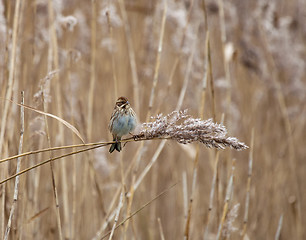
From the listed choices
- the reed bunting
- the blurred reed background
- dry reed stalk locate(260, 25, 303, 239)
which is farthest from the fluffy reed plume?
dry reed stalk locate(260, 25, 303, 239)

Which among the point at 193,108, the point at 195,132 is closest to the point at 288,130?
the point at 193,108

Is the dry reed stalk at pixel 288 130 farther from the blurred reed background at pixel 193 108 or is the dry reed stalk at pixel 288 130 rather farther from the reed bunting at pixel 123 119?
the reed bunting at pixel 123 119

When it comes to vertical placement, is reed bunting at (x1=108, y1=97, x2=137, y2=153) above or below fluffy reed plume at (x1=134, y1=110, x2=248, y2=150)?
above

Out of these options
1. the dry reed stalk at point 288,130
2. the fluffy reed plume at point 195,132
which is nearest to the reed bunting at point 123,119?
the fluffy reed plume at point 195,132

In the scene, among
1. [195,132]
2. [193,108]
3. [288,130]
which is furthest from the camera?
[193,108]

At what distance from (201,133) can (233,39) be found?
2168 mm

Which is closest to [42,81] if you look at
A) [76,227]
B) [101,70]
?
[76,227]

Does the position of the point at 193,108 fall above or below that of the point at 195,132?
above

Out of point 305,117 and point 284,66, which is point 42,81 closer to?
point 284,66

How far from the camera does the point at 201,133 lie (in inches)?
39.1

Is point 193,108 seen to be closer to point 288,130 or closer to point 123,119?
point 288,130

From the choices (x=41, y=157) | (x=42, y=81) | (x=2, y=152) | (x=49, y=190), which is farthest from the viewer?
(x=49, y=190)

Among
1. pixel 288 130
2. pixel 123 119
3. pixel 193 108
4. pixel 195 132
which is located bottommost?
pixel 195 132

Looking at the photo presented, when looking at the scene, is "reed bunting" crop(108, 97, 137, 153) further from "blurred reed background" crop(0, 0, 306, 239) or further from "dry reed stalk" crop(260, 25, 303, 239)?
"dry reed stalk" crop(260, 25, 303, 239)
